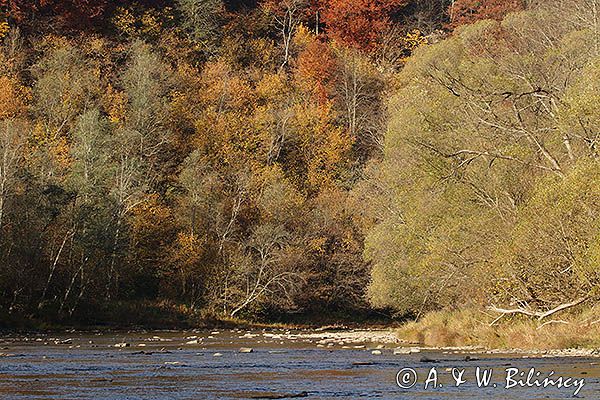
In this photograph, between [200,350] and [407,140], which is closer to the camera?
[200,350]

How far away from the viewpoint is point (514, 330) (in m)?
36.1

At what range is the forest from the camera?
3916 cm

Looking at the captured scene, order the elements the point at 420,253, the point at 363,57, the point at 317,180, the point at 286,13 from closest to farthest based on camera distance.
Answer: the point at 420,253, the point at 317,180, the point at 363,57, the point at 286,13

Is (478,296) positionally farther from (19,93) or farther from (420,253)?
(19,93)

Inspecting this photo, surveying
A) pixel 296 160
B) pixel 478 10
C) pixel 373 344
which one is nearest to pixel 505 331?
pixel 373 344

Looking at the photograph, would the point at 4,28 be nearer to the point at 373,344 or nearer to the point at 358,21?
the point at 358,21

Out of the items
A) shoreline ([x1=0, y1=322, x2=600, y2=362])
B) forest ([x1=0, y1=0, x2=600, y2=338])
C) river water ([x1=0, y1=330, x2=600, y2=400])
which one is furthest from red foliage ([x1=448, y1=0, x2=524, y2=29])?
river water ([x1=0, y1=330, x2=600, y2=400])

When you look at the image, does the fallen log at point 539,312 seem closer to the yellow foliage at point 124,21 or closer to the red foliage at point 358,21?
the yellow foliage at point 124,21

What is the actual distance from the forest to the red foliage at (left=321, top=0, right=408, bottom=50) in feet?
1.04

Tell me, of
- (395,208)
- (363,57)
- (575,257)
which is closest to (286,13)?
(363,57)

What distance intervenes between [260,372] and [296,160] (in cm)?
6697

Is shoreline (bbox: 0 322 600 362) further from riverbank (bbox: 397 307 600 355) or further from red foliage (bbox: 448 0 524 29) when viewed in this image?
red foliage (bbox: 448 0 524 29)

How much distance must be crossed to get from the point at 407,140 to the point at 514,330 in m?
15.0

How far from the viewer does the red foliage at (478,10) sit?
109188 mm
